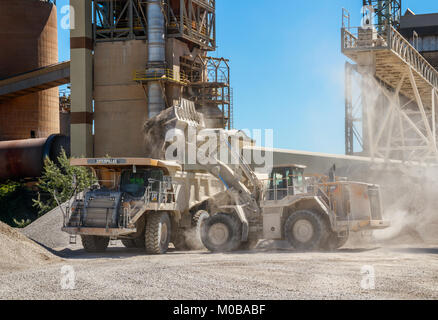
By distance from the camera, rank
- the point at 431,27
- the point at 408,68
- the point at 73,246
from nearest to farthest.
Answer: the point at 73,246 → the point at 408,68 → the point at 431,27

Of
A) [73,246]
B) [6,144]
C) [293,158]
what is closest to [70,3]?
[6,144]

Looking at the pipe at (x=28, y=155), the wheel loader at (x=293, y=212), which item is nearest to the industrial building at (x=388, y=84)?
the wheel loader at (x=293, y=212)

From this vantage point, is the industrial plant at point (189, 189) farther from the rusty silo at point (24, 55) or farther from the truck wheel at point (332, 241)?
the rusty silo at point (24, 55)

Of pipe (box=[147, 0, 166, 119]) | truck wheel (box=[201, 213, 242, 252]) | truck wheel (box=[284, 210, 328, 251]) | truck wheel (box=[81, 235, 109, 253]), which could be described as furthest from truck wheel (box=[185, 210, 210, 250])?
pipe (box=[147, 0, 166, 119])

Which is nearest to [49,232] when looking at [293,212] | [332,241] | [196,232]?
[196,232]

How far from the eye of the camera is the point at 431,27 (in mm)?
50156

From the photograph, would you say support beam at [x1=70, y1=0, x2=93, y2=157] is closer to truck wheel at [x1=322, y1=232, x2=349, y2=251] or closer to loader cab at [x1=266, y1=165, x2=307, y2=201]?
loader cab at [x1=266, y1=165, x2=307, y2=201]

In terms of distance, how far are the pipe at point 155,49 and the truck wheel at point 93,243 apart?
2456 cm

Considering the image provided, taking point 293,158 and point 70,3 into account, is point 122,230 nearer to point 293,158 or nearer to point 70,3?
point 293,158

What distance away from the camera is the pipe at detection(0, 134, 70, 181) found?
143 feet

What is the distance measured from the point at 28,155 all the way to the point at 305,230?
100 feet

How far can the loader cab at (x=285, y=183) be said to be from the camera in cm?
1894

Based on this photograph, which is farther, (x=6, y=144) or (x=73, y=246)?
(x=6, y=144)
